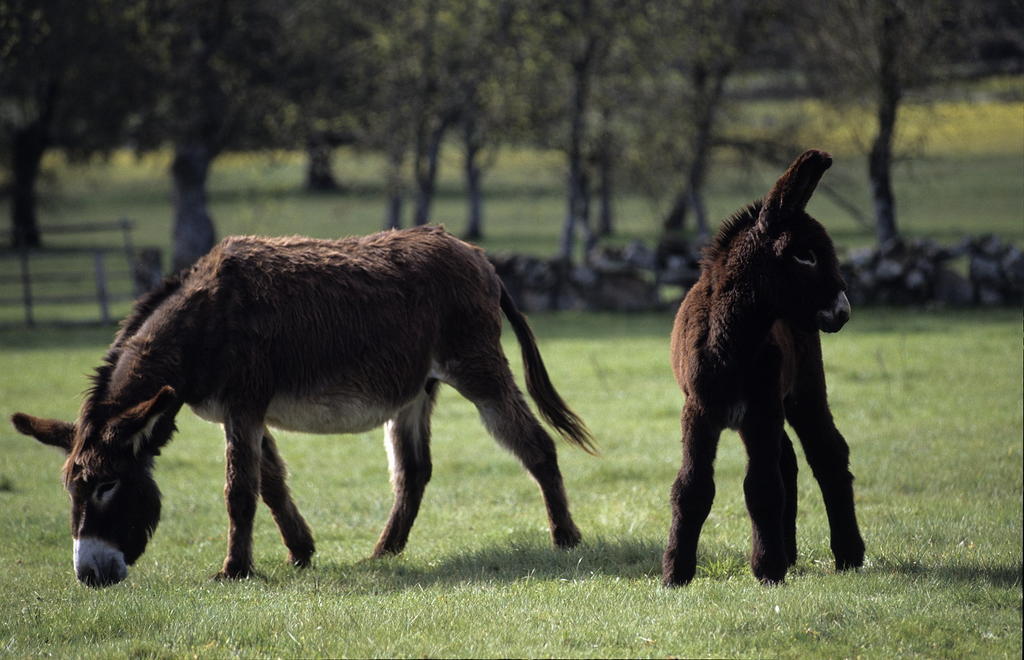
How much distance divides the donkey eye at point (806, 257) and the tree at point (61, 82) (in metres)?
13.6

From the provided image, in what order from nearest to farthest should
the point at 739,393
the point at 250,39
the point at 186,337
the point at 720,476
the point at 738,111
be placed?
1. the point at 739,393
2. the point at 186,337
3. the point at 720,476
4. the point at 250,39
5. the point at 738,111

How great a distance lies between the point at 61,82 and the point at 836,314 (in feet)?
86.4

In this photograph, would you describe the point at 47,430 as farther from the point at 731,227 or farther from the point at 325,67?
the point at 325,67

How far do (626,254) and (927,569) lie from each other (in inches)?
612

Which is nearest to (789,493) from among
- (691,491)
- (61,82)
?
(691,491)

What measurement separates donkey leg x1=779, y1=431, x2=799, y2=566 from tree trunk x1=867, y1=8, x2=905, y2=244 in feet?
52.0

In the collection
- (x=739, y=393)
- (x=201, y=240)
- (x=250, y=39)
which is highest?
(x=250, y=39)

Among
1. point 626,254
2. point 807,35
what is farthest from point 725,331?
point 807,35

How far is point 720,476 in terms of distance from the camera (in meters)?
9.48

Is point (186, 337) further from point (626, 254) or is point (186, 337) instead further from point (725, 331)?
point (626, 254)

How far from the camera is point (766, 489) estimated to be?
5559 millimetres

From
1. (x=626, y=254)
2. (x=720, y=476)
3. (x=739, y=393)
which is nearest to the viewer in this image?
(x=739, y=393)

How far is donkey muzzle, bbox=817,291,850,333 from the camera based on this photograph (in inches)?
215

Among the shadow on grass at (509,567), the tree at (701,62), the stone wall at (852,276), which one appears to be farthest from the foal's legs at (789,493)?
the tree at (701,62)
